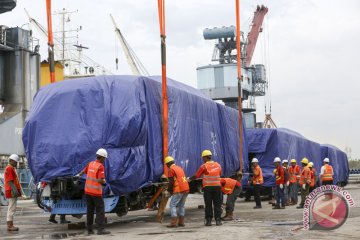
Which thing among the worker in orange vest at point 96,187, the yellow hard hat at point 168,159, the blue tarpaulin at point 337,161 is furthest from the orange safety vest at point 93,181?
the blue tarpaulin at point 337,161

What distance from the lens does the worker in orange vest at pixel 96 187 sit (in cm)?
1192

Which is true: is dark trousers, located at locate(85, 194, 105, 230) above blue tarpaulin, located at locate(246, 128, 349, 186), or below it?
below

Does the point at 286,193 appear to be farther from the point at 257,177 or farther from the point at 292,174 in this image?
the point at 257,177

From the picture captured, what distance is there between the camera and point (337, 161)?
40656 mm

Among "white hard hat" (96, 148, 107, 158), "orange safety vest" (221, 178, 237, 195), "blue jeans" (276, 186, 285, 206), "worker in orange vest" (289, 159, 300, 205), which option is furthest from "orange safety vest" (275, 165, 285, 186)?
"white hard hat" (96, 148, 107, 158)

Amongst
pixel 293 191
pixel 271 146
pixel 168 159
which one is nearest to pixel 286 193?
pixel 293 191

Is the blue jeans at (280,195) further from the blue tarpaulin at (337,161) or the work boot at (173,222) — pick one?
the blue tarpaulin at (337,161)

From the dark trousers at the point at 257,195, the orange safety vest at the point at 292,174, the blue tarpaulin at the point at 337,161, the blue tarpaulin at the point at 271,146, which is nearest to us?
the dark trousers at the point at 257,195

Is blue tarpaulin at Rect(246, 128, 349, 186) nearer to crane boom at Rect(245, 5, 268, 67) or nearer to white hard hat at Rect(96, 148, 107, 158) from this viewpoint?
white hard hat at Rect(96, 148, 107, 158)

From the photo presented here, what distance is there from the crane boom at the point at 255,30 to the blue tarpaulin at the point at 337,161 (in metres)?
34.7

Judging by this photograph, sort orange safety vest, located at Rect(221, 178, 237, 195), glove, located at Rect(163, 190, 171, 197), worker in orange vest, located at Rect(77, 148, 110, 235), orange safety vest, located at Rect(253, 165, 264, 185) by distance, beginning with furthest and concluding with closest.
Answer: orange safety vest, located at Rect(253, 165, 264, 185) < orange safety vest, located at Rect(221, 178, 237, 195) < glove, located at Rect(163, 190, 171, 197) < worker in orange vest, located at Rect(77, 148, 110, 235)

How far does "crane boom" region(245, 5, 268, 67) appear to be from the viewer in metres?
77.3

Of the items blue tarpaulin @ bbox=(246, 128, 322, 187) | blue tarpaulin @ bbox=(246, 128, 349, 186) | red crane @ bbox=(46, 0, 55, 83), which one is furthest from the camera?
blue tarpaulin @ bbox=(246, 128, 349, 186)

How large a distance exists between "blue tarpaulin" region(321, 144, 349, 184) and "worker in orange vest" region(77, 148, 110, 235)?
87.1 feet
